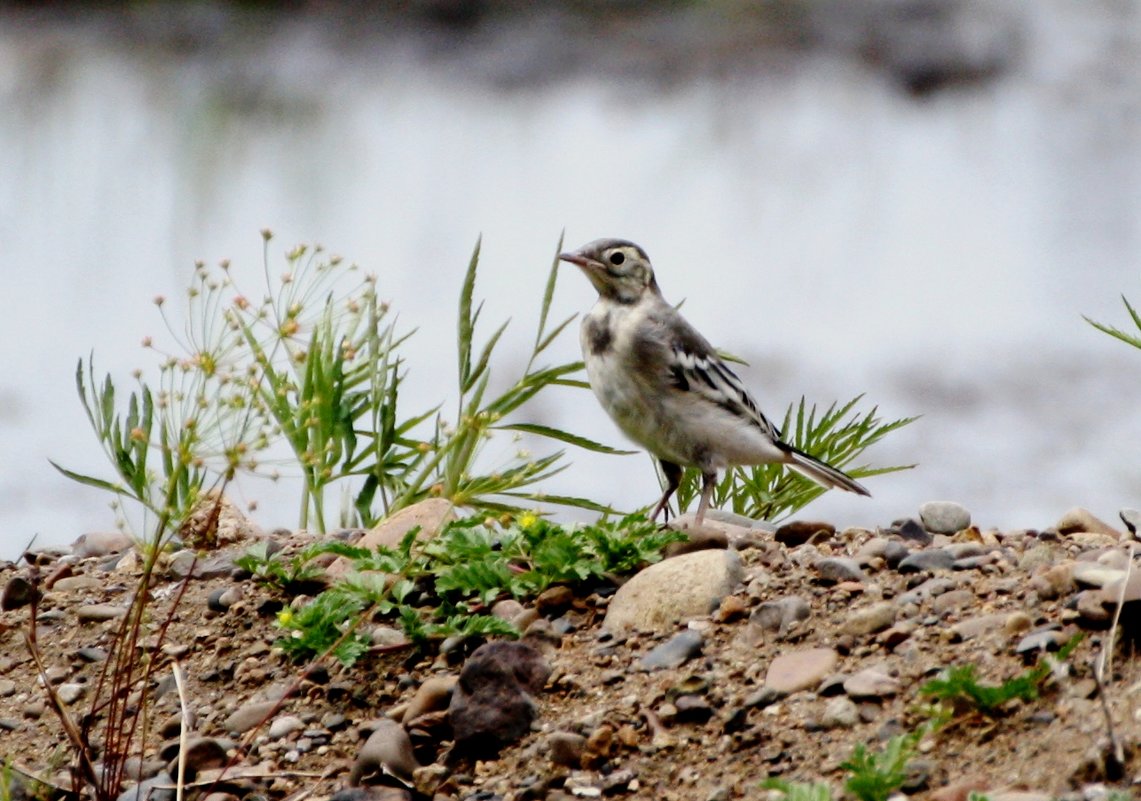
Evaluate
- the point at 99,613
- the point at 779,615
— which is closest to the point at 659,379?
the point at 779,615

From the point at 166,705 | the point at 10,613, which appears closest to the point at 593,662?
the point at 166,705

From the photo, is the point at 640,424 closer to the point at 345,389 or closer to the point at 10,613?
the point at 345,389

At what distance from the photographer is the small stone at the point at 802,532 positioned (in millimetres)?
4715

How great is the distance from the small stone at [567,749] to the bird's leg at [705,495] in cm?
139

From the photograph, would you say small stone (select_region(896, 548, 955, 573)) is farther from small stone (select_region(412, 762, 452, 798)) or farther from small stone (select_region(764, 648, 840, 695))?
small stone (select_region(412, 762, 452, 798))

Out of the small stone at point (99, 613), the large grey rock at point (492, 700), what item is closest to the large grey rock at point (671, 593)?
the large grey rock at point (492, 700)

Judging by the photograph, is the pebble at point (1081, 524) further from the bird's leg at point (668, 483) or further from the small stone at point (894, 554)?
the bird's leg at point (668, 483)

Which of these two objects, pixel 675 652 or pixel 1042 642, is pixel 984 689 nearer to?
pixel 1042 642

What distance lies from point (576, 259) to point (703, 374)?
672 millimetres

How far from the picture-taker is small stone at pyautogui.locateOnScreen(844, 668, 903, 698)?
342 cm

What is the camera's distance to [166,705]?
14.1 ft

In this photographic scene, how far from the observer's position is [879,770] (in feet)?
9.86

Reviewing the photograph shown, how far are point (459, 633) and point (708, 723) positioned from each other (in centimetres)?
87

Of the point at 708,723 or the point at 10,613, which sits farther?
the point at 10,613
